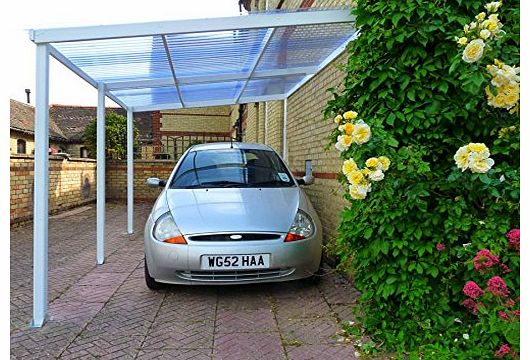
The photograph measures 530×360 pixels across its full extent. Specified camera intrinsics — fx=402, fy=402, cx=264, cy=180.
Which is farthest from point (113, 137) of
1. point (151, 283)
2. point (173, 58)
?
point (151, 283)

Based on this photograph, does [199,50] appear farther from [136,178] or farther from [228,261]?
[136,178]

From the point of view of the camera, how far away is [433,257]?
282cm

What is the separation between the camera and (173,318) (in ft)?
11.6

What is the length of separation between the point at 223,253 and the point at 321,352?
1.28 metres

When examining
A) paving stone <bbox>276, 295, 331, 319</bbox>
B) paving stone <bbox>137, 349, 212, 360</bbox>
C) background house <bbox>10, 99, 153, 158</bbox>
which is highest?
background house <bbox>10, 99, 153, 158</bbox>

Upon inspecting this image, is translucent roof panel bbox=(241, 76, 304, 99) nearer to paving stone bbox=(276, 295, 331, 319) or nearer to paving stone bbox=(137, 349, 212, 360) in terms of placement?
paving stone bbox=(276, 295, 331, 319)

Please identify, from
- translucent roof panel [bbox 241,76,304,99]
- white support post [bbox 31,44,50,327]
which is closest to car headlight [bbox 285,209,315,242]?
white support post [bbox 31,44,50,327]

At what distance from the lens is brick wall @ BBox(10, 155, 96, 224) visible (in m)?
8.66

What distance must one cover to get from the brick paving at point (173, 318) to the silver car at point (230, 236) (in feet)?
0.89

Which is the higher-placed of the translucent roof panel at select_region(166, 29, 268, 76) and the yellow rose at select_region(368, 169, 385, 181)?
the translucent roof panel at select_region(166, 29, 268, 76)

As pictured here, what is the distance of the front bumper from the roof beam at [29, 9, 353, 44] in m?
1.89
